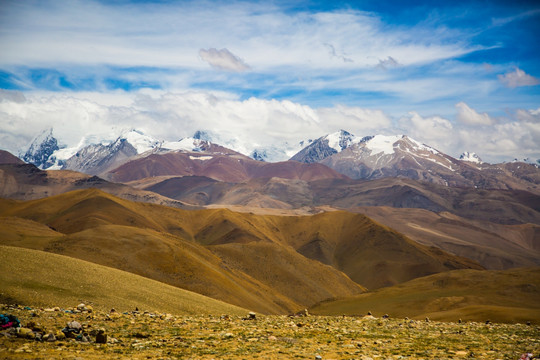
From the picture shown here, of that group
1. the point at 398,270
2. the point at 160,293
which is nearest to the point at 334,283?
the point at 398,270

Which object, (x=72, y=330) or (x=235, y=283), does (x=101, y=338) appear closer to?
(x=72, y=330)

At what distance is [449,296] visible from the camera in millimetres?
88812

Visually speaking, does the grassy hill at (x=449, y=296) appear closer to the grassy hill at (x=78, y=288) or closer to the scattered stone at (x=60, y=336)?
the grassy hill at (x=78, y=288)

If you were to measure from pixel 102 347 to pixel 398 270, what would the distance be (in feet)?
581

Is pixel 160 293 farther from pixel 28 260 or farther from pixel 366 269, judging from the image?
pixel 366 269

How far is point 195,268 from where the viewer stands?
86312 mm

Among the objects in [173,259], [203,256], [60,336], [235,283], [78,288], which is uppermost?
[60,336]

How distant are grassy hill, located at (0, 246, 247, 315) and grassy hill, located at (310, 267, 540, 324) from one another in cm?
4015

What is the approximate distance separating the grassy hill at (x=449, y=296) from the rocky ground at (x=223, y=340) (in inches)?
1928

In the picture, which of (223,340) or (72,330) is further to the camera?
(223,340)

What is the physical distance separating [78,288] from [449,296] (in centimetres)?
7287

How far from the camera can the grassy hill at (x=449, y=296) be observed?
3204 inches

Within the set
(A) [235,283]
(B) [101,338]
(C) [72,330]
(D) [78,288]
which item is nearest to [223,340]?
(B) [101,338]

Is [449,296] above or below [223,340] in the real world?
below
